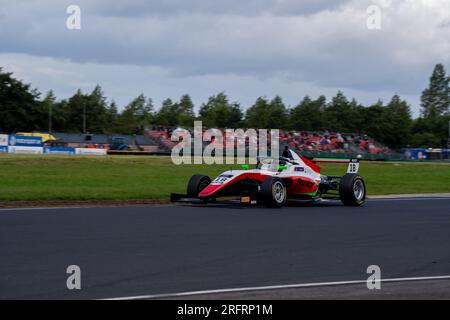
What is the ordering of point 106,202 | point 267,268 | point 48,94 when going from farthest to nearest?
point 48,94, point 106,202, point 267,268

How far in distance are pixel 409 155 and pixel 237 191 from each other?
51171mm

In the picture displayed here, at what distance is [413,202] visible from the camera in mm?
20188

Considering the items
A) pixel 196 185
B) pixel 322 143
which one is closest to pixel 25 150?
pixel 322 143

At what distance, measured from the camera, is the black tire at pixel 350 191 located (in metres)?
18.0

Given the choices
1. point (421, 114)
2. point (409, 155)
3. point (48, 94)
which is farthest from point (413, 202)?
point (48, 94)

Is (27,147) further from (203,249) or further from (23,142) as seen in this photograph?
(203,249)

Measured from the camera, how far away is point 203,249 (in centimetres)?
970

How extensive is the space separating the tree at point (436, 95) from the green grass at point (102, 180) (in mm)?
70186

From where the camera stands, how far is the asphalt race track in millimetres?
7410

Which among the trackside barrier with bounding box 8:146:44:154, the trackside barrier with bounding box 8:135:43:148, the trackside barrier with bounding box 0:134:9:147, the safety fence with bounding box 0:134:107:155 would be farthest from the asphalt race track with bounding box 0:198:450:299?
the trackside barrier with bounding box 0:134:9:147

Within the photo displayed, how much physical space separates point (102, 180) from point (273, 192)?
12313mm

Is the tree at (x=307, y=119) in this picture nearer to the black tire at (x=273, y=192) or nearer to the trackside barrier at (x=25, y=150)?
the trackside barrier at (x=25, y=150)

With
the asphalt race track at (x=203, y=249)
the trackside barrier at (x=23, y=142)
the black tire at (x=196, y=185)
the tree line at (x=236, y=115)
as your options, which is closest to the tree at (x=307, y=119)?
the tree line at (x=236, y=115)
